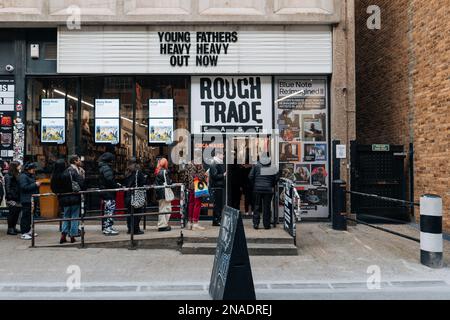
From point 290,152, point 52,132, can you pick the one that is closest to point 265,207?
point 290,152

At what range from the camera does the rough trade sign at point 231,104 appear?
39.0 ft

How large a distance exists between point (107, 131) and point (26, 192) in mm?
2868

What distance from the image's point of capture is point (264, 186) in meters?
9.41

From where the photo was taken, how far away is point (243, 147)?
11906 millimetres

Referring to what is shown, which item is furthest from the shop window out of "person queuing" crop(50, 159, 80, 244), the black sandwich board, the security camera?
the black sandwich board

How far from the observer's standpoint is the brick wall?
10234 millimetres

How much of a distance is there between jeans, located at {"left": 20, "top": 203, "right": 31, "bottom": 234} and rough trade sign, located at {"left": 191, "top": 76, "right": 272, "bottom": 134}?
436cm

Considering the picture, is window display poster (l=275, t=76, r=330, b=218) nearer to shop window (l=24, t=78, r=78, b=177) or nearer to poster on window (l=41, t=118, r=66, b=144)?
shop window (l=24, t=78, r=78, b=177)

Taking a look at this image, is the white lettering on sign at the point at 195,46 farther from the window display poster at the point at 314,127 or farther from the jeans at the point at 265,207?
the jeans at the point at 265,207

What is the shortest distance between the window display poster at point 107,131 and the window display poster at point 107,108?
5.2 inches

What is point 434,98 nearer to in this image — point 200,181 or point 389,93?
point 389,93

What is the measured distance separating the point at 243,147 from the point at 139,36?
3895mm

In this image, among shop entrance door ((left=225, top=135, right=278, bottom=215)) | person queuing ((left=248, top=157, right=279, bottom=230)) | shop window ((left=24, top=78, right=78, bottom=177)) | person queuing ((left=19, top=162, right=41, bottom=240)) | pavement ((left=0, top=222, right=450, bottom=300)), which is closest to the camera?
pavement ((left=0, top=222, right=450, bottom=300))

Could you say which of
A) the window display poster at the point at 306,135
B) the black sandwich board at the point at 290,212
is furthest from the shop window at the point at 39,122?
the black sandwich board at the point at 290,212
